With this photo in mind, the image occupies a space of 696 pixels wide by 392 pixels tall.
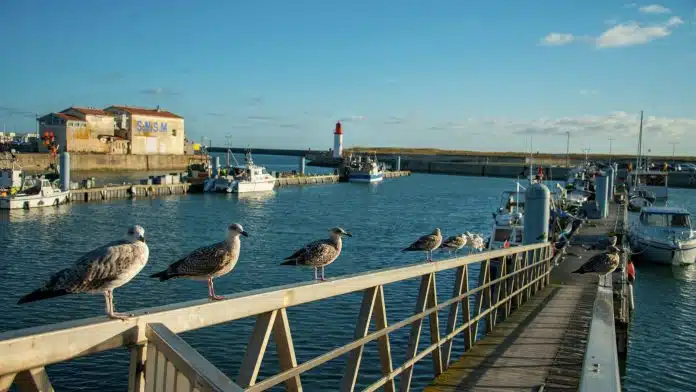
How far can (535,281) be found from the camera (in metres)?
14.4

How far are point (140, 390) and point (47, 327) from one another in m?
0.55

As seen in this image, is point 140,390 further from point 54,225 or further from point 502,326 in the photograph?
point 54,225

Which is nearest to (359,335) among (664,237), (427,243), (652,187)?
(427,243)

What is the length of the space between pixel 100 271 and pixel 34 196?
48386mm

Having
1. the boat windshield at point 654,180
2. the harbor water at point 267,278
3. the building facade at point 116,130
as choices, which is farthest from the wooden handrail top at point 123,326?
the building facade at point 116,130

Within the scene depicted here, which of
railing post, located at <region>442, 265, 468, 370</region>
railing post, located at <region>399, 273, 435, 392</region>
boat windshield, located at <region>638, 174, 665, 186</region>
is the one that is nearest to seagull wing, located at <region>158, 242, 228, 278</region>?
railing post, located at <region>399, 273, 435, 392</region>

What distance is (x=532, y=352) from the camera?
877 centimetres

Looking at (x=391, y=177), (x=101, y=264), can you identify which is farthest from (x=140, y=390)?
(x=391, y=177)

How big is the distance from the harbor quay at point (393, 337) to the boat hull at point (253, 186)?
51.7 m

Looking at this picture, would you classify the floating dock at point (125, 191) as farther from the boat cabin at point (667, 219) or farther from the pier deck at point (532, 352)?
the pier deck at point (532, 352)

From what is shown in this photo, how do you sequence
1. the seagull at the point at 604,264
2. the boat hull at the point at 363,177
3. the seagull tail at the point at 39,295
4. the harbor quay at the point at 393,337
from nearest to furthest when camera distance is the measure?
the harbor quay at the point at 393,337 < the seagull tail at the point at 39,295 < the seagull at the point at 604,264 < the boat hull at the point at 363,177

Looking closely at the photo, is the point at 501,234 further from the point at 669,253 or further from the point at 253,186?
the point at 253,186

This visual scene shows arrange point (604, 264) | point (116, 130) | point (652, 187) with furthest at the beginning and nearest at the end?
point (116, 130) → point (652, 187) → point (604, 264)

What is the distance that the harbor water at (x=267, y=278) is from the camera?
14375 millimetres
